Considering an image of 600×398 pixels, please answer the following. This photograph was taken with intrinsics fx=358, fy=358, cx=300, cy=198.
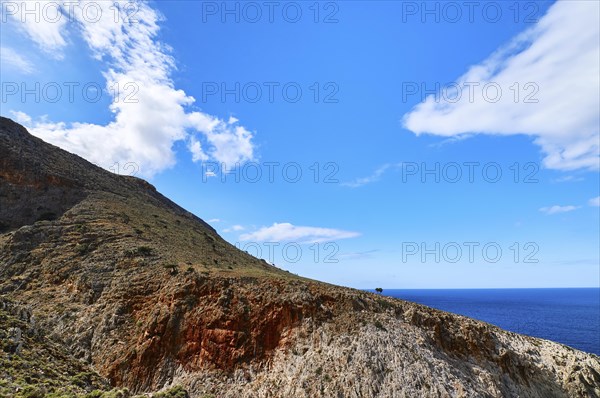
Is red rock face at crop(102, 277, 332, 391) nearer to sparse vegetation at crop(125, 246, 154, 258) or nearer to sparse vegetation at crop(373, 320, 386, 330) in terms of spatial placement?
sparse vegetation at crop(373, 320, 386, 330)

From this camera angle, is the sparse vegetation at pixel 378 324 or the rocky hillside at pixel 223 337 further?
the sparse vegetation at pixel 378 324

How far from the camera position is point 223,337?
3014 cm

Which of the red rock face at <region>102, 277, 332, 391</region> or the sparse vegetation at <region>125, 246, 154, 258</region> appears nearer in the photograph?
the red rock face at <region>102, 277, 332, 391</region>

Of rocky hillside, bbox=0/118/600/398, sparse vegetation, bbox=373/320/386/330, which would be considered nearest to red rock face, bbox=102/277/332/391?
rocky hillside, bbox=0/118/600/398

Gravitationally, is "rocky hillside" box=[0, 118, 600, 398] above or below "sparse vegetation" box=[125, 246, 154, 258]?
below

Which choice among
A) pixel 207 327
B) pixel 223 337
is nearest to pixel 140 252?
pixel 207 327

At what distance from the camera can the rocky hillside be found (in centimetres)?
2705

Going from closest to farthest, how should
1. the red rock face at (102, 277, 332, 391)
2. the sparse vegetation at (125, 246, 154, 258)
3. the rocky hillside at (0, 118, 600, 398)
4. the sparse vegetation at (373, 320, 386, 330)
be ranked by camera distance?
the rocky hillside at (0, 118, 600, 398) < the red rock face at (102, 277, 332, 391) < the sparse vegetation at (373, 320, 386, 330) < the sparse vegetation at (125, 246, 154, 258)

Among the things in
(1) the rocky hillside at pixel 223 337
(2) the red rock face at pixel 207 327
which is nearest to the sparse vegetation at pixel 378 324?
(1) the rocky hillside at pixel 223 337

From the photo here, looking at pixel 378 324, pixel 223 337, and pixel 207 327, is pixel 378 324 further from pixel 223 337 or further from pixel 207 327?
pixel 207 327

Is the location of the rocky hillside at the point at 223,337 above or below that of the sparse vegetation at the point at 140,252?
below

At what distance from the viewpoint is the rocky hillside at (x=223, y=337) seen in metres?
27.0

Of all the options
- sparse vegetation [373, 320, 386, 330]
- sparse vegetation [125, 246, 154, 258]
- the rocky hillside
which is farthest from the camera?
sparse vegetation [125, 246, 154, 258]

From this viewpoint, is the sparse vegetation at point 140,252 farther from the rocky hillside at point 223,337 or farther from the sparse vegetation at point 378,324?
the sparse vegetation at point 378,324
